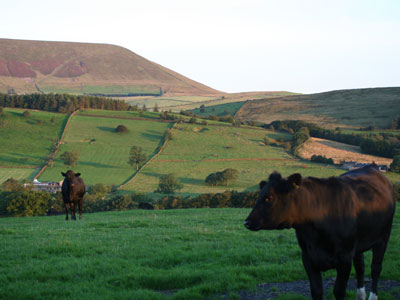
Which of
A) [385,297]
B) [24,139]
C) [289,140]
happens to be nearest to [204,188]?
[289,140]

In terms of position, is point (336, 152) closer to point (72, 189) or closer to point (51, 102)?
point (72, 189)

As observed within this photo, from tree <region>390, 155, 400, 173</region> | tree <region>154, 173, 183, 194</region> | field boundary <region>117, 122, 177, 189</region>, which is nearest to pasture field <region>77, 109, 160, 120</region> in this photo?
field boundary <region>117, 122, 177, 189</region>

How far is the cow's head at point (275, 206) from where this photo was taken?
6.27 metres

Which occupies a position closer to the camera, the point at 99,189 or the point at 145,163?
the point at 99,189

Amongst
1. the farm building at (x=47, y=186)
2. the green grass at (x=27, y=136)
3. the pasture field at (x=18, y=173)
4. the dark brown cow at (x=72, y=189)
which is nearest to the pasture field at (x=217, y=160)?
the farm building at (x=47, y=186)

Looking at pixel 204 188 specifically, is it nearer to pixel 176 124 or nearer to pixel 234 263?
pixel 176 124

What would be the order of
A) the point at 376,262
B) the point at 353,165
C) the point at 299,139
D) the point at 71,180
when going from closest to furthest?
the point at 376,262, the point at 71,180, the point at 353,165, the point at 299,139

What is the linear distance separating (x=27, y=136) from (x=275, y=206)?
97673 millimetres

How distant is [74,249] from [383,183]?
304 inches

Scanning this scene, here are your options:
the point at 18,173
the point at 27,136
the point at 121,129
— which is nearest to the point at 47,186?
the point at 18,173

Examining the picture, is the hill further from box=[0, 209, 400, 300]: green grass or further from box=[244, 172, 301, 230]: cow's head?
box=[244, 172, 301, 230]: cow's head

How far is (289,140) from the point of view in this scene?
319ft

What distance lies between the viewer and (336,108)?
137 m

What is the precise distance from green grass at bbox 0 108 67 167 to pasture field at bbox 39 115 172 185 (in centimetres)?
325
